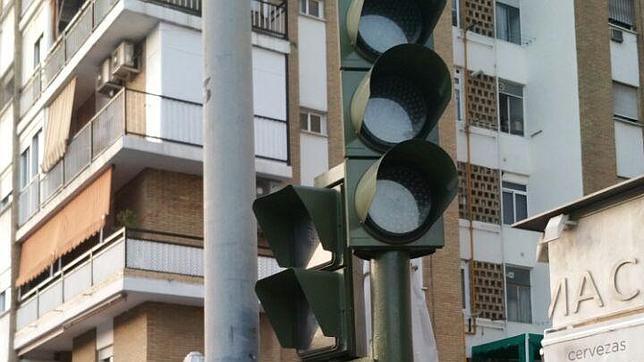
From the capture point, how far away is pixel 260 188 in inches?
1076

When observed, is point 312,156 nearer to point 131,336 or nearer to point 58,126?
point 131,336

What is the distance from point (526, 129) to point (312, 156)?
24.6ft

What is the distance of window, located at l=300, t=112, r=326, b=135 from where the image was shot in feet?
95.7

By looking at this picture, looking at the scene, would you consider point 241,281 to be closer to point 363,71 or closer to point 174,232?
point 363,71

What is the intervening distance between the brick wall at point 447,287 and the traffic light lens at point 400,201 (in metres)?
25.5

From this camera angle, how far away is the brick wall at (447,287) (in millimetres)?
30188

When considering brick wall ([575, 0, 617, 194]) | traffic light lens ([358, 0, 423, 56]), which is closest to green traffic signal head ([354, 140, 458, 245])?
traffic light lens ([358, 0, 423, 56])

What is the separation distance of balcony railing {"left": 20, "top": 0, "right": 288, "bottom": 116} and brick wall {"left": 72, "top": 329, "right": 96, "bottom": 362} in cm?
642

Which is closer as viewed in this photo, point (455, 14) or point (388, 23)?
point (388, 23)

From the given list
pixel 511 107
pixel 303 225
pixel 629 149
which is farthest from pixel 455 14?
pixel 303 225

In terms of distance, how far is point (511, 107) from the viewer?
34000 mm

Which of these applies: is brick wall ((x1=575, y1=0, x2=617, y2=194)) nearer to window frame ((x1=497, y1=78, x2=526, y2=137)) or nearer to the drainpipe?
window frame ((x1=497, y1=78, x2=526, y2=137))

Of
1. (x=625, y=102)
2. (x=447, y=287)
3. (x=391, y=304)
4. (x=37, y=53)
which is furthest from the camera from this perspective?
(x=625, y=102)

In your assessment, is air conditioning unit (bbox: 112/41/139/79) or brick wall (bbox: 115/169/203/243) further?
air conditioning unit (bbox: 112/41/139/79)
